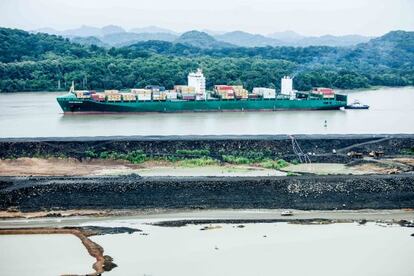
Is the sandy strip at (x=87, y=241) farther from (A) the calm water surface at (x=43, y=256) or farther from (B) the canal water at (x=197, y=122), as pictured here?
(B) the canal water at (x=197, y=122)

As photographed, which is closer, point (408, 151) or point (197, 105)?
point (408, 151)

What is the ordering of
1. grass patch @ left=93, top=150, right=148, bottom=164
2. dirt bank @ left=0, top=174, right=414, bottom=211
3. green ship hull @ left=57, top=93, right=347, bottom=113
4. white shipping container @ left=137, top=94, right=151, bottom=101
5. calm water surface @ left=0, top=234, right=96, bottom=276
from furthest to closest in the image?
white shipping container @ left=137, top=94, right=151, bottom=101
green ship hull @ left=57, top=93, right=347, bottom=113
grass patch @ left=93, top=150, right=148, bottom=164
dirt bank @ left=0, top=174, right=414, bottom=211
calm water surface @ left=0, top=234, right=96, bottom=276

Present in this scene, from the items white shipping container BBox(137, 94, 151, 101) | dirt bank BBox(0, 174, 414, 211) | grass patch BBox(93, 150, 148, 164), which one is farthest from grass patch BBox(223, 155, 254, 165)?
white shipping container BBox(137, 94, 151, 101)

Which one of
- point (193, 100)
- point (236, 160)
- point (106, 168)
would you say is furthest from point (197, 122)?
point (106, 168)

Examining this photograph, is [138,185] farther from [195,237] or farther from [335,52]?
[335,52]

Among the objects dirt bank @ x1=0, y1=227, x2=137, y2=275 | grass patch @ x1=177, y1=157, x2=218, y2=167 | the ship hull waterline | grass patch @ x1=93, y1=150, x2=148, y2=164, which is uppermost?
the ship hull waterline

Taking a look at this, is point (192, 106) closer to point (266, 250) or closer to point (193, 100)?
point (193, 100)

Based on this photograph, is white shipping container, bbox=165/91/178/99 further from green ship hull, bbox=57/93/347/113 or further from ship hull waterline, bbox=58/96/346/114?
ship hull waterline, bbox=58/96/346/114
